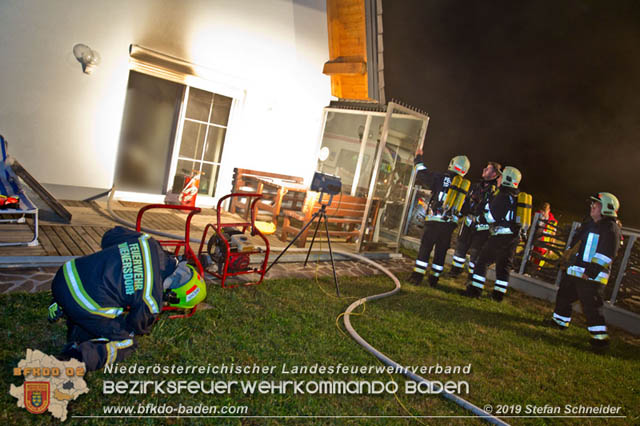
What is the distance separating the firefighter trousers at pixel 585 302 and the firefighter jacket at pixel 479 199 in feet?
5.52

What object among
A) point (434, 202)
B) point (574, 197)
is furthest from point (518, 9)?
point (434, 202)

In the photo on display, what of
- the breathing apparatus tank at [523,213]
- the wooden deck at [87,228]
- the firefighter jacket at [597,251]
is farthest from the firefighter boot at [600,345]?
the wooden deck at [87,228]

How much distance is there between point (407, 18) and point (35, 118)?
1591cm

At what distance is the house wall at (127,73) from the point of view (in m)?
5.95

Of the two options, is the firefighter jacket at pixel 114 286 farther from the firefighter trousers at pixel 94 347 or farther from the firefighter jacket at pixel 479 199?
the firefighter jacket at pixel 479 199

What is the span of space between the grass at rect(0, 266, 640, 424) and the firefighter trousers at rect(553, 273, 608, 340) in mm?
268

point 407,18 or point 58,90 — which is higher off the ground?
point 407,18

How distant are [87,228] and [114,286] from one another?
143 inches

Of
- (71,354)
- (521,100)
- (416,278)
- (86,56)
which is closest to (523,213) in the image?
(416,278)

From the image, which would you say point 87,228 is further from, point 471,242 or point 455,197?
point 471,242

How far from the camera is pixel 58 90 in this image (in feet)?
20.5

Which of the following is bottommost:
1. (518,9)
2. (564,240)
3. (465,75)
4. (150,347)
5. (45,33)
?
(150,347)

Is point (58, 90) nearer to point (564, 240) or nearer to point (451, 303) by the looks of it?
point (451, 303)

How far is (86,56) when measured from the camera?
20.6 feet
